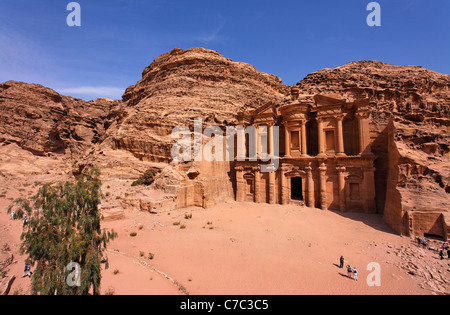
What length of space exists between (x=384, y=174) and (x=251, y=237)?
14713 mm

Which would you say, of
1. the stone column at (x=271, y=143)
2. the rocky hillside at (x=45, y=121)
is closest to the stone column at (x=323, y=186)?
the stone column at (x=271, y=143)

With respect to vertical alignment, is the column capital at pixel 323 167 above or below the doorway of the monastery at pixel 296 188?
above

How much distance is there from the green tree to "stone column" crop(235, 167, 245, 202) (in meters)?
18.5

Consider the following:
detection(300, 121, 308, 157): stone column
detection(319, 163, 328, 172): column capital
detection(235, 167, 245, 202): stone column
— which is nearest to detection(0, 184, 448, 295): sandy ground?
detection(319, 163, 328, 172): column capital

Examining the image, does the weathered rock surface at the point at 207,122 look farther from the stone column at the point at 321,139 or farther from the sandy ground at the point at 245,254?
the stone column at the point at 321,139

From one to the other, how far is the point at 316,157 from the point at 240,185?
8606 mm

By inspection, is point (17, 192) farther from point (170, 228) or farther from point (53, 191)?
point (53, 191)

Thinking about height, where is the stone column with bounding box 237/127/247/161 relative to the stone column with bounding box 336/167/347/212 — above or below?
above

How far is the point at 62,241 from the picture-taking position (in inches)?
239

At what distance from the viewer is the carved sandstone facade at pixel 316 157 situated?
1927 centimetres

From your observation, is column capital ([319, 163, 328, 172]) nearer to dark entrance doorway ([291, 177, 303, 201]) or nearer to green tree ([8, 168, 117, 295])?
dark entrance doorway ([291, 177, 303, 201])

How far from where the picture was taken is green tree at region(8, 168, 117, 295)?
5.80 meters

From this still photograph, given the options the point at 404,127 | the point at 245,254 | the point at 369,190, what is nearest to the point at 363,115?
the point at 404,127
